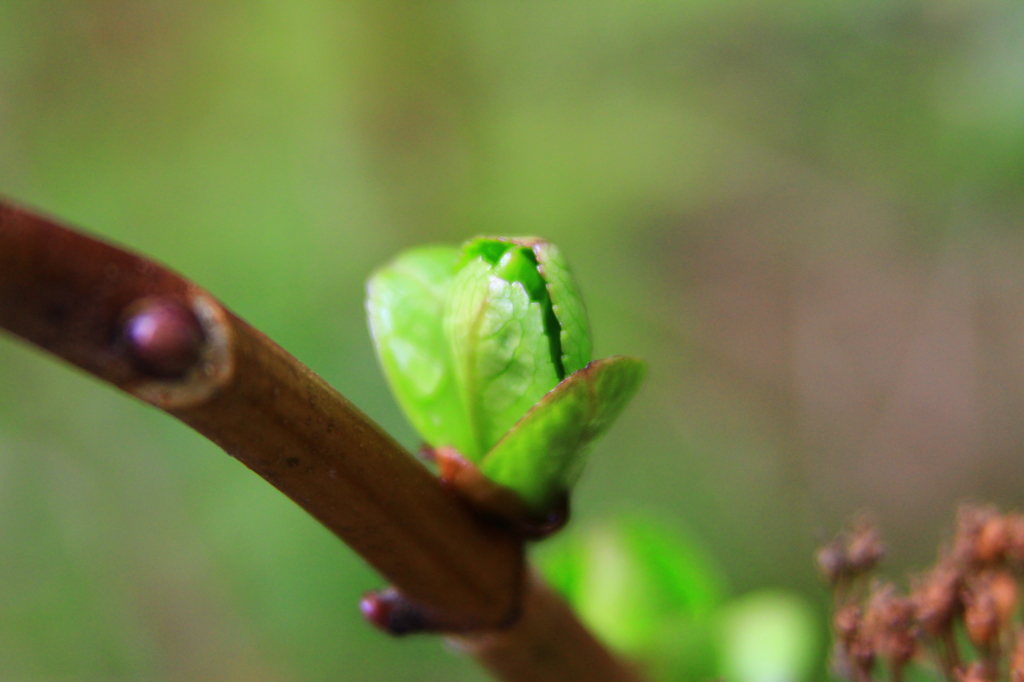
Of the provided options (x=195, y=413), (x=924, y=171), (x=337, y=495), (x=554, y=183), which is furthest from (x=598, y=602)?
(x=554, y=183)

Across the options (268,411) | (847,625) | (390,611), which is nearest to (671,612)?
(847,625)

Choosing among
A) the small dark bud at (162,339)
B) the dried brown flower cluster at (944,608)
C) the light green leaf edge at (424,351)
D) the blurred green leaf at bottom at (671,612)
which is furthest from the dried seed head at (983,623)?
the small dark bud at (162,339)

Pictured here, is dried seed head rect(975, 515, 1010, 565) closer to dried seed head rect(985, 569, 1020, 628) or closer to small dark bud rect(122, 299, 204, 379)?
dried seed head rect(985, 569, 1020, 628)

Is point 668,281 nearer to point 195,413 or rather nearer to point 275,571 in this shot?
point 275,571

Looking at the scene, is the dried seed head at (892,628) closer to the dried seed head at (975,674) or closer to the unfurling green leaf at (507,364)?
the dried seed head at (975,674)

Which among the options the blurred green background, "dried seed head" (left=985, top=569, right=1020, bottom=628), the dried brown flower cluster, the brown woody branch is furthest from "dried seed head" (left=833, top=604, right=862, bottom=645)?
the blurred green background

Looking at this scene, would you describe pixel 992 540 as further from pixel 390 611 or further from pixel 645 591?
pixel 390 611

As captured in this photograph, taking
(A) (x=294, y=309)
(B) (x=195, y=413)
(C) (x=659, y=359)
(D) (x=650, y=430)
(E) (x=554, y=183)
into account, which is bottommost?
(D) (x=650, y=430)

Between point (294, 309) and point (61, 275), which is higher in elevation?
point (61, 275)
